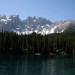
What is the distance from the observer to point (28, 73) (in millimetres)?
83375

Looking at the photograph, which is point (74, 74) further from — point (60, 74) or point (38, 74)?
point (38, 74)

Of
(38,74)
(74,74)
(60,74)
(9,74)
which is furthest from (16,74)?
(74,74)

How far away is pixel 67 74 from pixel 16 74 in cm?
1917

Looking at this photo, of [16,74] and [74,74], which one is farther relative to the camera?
[74,74]

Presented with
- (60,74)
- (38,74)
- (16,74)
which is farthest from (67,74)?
(16,74)

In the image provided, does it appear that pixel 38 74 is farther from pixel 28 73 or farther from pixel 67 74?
pixel 67 74

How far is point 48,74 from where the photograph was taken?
275 feet

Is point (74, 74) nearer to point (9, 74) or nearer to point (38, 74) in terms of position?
point (38, 74)

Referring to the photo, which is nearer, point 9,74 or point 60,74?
point 9,74

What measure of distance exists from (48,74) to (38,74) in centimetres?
403

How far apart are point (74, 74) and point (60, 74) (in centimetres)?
539

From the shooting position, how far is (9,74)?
78625mm

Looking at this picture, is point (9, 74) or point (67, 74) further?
point (67, 74)

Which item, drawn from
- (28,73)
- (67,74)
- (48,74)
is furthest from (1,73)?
(67,74)
